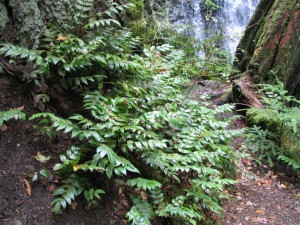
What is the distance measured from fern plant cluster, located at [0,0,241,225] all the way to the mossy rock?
6.76 feet

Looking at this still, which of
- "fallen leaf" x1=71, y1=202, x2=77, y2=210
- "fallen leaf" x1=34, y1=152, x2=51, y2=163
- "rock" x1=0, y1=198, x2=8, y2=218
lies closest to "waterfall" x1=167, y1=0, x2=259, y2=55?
"fallen leaf" x1=34, y1=152, x2=51, y2=163

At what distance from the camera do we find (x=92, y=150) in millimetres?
3170

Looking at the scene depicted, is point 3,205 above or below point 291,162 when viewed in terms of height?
above

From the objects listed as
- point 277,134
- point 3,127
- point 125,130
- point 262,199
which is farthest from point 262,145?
point 3,127

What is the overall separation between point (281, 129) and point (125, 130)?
3.83 metres

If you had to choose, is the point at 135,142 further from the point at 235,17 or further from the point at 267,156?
the point at 235,17

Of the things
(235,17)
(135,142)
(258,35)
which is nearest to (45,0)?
(135,142)

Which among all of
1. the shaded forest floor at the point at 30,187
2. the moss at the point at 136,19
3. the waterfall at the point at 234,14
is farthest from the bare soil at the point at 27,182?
the waterfall at the point at 234,14

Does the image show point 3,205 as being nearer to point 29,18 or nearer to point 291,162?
point 29,18

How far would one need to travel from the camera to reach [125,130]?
129 inches

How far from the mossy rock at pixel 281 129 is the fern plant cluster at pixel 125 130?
2.06 m

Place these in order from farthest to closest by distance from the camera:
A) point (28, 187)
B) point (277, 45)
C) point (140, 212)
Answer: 1. point (277, 45)
2. point (140, 212)
3. point (28, 187)

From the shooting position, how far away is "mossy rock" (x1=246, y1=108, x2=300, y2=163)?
5586 mm

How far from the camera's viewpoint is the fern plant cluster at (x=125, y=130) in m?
2.93
